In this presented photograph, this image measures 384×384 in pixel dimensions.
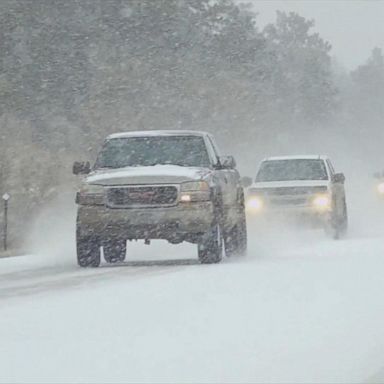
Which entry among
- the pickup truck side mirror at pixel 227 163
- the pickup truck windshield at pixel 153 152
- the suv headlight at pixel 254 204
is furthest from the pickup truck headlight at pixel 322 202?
the pickup truck windshield at pixel 153 152

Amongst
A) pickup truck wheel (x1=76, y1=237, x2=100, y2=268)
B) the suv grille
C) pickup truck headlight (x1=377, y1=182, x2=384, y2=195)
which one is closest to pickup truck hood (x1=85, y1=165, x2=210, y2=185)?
pickup truck wheel (x1=76, y1=237, x2=100, y2=268)

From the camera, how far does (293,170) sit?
25281 millimetres

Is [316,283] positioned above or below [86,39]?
below

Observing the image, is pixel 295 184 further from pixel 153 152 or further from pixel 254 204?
pixel 153 152

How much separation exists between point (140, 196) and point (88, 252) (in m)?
1.03

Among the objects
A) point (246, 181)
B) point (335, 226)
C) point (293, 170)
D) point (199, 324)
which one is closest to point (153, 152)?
point (246, 181)

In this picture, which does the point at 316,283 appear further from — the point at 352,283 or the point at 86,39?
the point at 86,39

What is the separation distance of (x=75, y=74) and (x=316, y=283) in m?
41.3

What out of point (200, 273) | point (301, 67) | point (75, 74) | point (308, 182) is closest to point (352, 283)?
point (200, 273)

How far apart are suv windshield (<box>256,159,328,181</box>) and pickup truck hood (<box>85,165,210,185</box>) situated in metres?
8.44

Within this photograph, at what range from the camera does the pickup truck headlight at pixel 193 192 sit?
16297 millimetres

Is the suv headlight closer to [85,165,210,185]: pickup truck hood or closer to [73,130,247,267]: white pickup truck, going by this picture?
[73,130,247,267]: white pickup truck

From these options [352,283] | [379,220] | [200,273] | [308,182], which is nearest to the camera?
[352,283]

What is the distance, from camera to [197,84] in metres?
59.0
